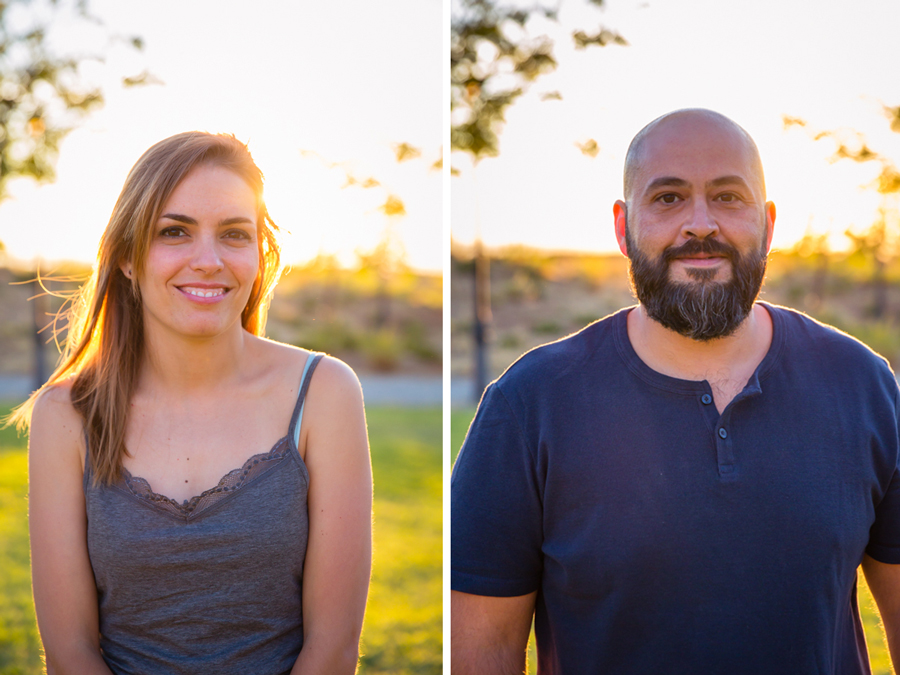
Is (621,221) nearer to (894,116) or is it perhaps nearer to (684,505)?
(684,505)

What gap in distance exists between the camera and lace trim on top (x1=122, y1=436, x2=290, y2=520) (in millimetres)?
1568

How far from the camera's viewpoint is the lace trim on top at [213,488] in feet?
5.15

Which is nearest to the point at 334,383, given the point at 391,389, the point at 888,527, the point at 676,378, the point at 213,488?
the point at 213,488

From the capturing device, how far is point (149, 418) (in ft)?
5.62

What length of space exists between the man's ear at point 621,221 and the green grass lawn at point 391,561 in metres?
2.36

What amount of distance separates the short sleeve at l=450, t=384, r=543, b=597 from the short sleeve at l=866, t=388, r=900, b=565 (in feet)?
2.38

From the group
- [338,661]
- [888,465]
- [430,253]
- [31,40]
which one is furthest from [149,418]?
[430,253]

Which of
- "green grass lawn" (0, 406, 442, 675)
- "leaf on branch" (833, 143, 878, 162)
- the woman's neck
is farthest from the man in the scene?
"leaf on branch" (833, 143, 878, 162)

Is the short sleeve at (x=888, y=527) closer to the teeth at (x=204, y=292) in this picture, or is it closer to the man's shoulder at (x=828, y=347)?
the man's shoulder at (x=828, y=347)

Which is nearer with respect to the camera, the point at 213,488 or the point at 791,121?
the point at 213,488

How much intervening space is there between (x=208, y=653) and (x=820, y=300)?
7.69 meters

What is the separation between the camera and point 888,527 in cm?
158

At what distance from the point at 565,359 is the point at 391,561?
3.18m

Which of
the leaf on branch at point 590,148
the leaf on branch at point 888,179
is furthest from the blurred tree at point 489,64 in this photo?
the leaf on branch at point 888,179
